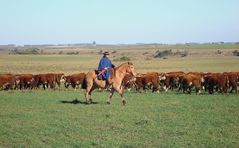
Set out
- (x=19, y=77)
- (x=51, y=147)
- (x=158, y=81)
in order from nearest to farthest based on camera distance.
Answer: (x=51, y=147) < (x=158, y=81) < (x=19, y=77)

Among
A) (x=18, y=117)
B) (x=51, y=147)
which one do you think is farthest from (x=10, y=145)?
(x=18, y=117)

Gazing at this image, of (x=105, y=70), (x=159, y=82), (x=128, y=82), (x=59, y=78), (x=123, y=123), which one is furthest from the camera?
(x=59, y=78)

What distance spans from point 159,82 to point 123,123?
480 inches

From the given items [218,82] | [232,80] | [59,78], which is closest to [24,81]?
[59,78]

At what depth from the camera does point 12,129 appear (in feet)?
40.3

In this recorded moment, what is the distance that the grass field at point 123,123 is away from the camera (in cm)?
1047

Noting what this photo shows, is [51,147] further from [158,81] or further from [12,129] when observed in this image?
[158,81]

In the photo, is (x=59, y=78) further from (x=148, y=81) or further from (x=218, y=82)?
(x=218, y=82)

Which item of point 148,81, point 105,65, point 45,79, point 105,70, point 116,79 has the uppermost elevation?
point 105,65

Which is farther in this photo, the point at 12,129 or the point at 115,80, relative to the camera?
the point at 115,80

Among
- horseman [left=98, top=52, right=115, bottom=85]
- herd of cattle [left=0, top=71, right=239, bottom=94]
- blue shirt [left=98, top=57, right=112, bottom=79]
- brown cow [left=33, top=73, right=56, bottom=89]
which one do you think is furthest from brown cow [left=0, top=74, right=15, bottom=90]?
blue shirt [left=98, top=57, right=112, bottom=79]

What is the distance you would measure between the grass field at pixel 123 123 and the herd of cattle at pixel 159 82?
346 centimetres

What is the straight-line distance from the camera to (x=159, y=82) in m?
25.0

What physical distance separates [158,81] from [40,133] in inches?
542
